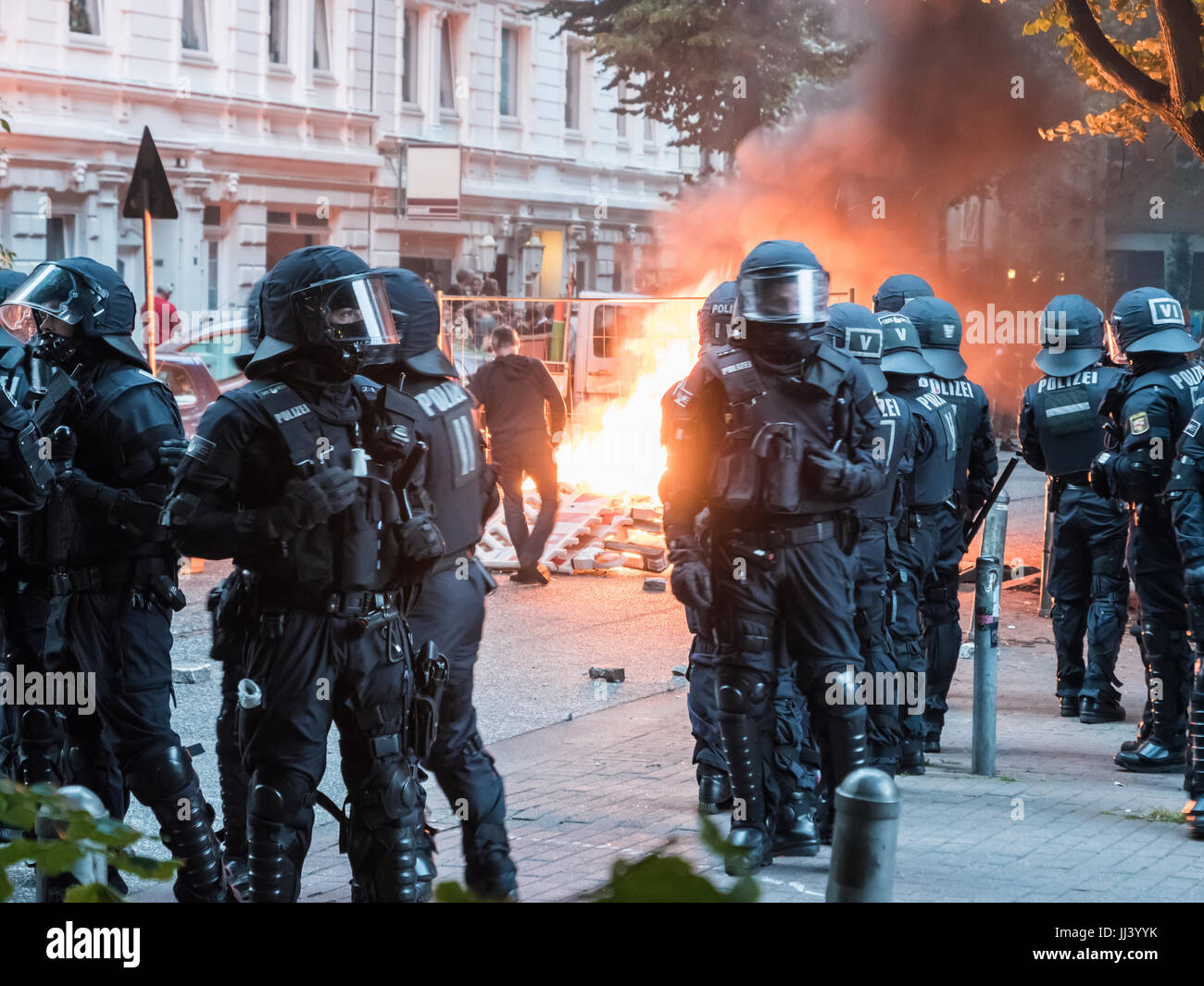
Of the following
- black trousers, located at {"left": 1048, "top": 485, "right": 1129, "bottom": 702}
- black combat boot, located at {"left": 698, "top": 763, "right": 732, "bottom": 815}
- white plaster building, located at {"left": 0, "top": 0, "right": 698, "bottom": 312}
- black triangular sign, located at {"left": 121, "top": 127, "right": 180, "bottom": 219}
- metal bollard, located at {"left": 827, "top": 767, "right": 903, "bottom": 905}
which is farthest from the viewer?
white plaster building, located at {"left": 0, "top": 0, "right": 698, "bottom": 312}

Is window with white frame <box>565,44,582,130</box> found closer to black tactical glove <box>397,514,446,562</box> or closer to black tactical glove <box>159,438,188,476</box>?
black tactical glove <box>159,438,188,476</box>

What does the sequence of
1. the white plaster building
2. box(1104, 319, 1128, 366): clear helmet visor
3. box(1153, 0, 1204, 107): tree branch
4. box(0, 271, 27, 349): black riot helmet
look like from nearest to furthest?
box(0, 271, 27, 349): black riot helmet < box(1104, 319, 1128, 366): clear helmet visor < box(1153, 0, 1204, 107): tree branch < the white plaster building

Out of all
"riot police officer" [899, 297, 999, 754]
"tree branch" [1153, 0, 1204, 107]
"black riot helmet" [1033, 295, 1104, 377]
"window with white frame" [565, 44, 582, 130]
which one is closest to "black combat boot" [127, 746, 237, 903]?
"riot police officer" [899, 297, 999, 754]

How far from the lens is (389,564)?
4.30m

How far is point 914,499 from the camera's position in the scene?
7301mm

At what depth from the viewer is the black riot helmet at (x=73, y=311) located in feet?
16.5

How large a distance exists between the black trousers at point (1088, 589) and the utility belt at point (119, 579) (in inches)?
195

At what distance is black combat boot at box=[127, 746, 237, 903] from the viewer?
4684mm

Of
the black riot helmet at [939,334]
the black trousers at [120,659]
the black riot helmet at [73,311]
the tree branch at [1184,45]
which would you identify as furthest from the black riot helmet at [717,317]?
the tree branch at [1184,45]

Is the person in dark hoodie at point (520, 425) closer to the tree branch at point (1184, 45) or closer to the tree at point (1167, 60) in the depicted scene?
the tree at point (1167, 60)

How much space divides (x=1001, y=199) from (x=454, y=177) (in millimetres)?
14186

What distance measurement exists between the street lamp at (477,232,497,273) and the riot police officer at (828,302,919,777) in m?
27.6
